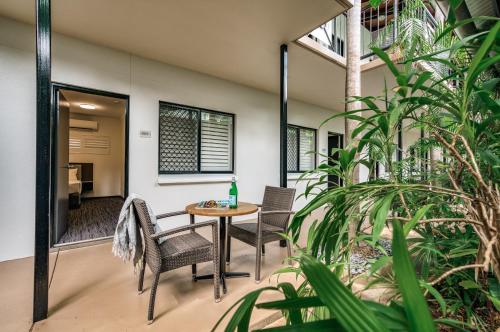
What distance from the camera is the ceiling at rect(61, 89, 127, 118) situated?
449 cm

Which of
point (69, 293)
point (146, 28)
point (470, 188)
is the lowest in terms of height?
point (69, 293)

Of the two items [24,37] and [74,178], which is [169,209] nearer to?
[24,37]

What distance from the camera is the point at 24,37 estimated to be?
100 inches

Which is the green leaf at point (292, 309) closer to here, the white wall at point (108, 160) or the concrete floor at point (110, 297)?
the concrete floor at point (110, 297)

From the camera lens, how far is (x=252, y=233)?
7.11 feet

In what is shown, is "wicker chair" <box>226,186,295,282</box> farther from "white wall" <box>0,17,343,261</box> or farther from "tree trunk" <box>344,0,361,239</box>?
"white wall" <box>0,17,343,261</box>

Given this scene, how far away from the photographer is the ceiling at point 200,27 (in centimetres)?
231

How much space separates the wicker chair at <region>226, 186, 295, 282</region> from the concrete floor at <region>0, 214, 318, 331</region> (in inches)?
12.2

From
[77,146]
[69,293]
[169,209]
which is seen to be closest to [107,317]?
[69,293]

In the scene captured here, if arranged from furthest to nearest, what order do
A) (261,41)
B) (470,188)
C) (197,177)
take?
(197,177) → (261,41) → (470,188)

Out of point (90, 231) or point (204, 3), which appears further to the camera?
point (90, 231)

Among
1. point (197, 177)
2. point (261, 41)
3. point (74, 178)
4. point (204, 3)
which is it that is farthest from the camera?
point (74, 178)

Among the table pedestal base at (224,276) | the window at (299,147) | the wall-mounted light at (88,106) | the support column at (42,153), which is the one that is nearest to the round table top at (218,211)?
the table pedestal base at (224,276)

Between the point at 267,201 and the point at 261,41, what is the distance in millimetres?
2104
